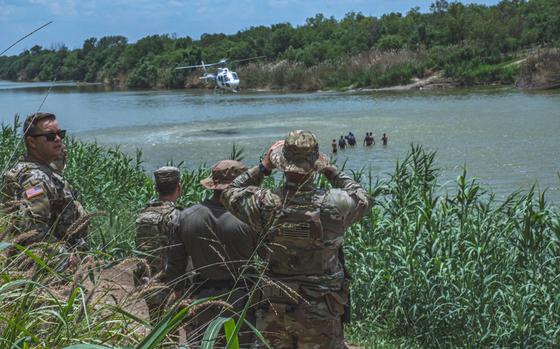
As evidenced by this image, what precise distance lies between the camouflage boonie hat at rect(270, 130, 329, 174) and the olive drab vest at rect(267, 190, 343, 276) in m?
0.14

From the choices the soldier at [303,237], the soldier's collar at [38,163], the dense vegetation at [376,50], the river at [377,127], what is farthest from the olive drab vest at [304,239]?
the dense vegetation at [376,50]

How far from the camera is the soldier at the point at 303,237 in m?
3.99

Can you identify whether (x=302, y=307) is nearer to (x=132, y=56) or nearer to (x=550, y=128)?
(x=550, y=128)

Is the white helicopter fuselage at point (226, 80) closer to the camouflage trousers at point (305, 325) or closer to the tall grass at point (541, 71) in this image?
the tall grass at point (541, 71)

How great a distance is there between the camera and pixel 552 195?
46.0 feet

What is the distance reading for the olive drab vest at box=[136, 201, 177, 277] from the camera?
507 cm

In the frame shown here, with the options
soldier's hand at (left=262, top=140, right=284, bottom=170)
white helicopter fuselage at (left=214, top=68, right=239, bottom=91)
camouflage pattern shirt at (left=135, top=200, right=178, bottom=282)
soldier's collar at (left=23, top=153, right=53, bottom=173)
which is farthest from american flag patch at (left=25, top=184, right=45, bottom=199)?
white helicopter fuselage at (left=214, top=68, right=239, bottom=91)

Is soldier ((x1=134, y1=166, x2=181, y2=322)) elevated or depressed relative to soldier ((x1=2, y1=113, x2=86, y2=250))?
depressed

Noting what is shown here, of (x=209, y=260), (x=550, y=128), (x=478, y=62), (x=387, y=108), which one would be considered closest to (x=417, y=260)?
(x=209, y=260)

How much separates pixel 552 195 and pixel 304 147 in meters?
11.1

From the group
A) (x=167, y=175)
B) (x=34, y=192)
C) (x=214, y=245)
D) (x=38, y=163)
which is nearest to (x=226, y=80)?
(x=167, y=175)

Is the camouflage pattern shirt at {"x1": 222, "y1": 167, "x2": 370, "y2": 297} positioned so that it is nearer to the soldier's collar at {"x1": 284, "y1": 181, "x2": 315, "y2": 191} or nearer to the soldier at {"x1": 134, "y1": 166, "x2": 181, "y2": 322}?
the soldier's collar at {"x1": 284, "y1": 181, "x2": 315, "y2": 191}

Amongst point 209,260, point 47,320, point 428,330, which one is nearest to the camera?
point 47,320

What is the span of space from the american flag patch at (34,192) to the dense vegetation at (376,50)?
145ft
